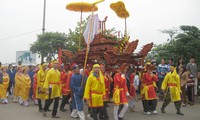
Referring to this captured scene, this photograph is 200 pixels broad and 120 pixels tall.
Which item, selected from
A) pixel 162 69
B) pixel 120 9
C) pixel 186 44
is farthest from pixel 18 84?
pixel 186 44

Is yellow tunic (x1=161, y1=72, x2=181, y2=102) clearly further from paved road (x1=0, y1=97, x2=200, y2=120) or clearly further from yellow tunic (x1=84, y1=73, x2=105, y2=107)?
yellow tunic (x1=84, y1=73, x2=105, y2=107)

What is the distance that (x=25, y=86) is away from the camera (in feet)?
46.1

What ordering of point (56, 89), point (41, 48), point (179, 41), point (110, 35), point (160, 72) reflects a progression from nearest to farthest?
point (56, 89) → point (110, 35) → point (160, 72) → point (179, 41) → point (41, 48)

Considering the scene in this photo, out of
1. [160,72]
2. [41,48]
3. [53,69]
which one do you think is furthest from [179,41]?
[41,48]

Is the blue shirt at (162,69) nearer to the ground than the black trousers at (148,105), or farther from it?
farther from it

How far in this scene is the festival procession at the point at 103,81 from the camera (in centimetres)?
956

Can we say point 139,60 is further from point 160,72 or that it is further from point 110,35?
point 160,72

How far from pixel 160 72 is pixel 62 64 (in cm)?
508

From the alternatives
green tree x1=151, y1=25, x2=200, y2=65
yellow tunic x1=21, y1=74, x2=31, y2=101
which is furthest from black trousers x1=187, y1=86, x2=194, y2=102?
yellow tunic x1=21, y1=74, x2=31, y2=101

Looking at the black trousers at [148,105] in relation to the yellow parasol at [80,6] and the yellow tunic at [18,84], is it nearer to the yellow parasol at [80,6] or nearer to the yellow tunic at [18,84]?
the yellow parasol at [80,6]

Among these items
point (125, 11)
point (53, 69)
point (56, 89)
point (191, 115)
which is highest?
point (125, 11)

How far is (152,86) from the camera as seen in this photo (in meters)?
11.3

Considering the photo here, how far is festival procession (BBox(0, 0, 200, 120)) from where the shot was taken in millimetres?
9562

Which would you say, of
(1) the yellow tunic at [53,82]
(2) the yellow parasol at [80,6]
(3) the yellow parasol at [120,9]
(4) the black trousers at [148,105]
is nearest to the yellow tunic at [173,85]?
(4) the black trousers at [148,105]
